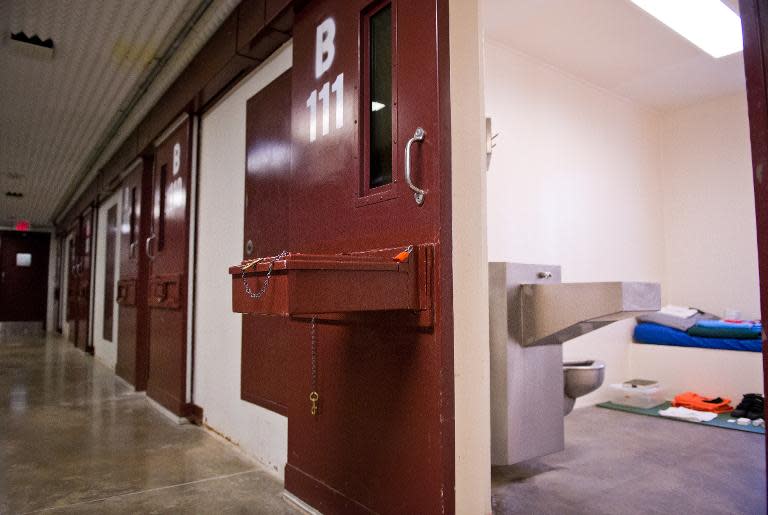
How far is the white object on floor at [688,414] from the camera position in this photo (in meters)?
3.58

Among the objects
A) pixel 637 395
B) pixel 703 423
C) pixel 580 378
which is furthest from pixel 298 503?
pixel 637 395

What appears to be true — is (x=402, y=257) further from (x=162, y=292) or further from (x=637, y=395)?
(x=637, y=395)

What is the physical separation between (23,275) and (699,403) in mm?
15002

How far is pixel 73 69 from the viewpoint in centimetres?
398

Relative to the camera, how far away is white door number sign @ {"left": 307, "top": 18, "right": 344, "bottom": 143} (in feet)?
A: 6.52

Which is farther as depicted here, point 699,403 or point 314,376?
point 699,403

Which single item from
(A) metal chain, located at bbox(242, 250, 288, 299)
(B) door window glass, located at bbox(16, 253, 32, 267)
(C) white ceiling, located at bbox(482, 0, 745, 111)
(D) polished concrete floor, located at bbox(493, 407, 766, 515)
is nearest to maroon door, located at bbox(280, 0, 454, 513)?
(A) metal chain, located at bbox(242, 250, 288, 299)

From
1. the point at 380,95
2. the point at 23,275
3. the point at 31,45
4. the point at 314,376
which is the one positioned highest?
the point at 31,45

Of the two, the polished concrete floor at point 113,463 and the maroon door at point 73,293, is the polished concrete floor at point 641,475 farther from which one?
the maroon door at point 73,293

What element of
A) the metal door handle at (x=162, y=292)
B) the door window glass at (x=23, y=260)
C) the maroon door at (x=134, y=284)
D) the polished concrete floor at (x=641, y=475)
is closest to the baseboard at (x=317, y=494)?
the polished concrete floor at (x=641, y=475)

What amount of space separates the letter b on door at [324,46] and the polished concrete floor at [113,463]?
1852mm

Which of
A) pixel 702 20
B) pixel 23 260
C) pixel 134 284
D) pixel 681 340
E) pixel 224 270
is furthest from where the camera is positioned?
pixel 23 260

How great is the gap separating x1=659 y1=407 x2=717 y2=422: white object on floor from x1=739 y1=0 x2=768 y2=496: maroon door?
3020 mm

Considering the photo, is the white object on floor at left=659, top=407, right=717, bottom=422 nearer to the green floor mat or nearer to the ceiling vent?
the green floor mat
